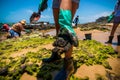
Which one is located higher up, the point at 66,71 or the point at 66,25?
the point at 66,25

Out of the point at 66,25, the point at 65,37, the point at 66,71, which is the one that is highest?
the point at 66,25

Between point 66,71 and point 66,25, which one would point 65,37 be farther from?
point 66,71

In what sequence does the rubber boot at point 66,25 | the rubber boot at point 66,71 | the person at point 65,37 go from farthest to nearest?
1. the rubber boot at point 66,71
2. the rubber boot at point 66,25
3. the person at point 65,37

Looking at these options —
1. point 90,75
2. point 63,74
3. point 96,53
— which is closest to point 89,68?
point 90,75

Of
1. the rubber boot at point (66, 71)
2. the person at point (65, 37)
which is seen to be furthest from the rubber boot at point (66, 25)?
the rubber boot at point (66, 71)

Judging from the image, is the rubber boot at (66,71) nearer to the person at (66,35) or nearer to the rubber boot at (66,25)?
the person at (66,35)

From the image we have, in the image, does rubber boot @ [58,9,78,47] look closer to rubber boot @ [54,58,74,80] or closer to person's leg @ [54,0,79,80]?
person's leg @ [54,0,79,80]

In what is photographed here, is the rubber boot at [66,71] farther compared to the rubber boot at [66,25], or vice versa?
the rubber boot at [66,71]

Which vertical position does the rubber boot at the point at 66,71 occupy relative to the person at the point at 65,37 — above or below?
below

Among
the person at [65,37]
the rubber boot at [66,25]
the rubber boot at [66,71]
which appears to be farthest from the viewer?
the rubber boot at [66,71]

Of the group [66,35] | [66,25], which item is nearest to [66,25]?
[66,25]

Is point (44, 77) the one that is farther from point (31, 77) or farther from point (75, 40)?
point (75, 40)

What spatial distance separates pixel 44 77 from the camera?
288 cm

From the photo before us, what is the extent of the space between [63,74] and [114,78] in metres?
0.97
